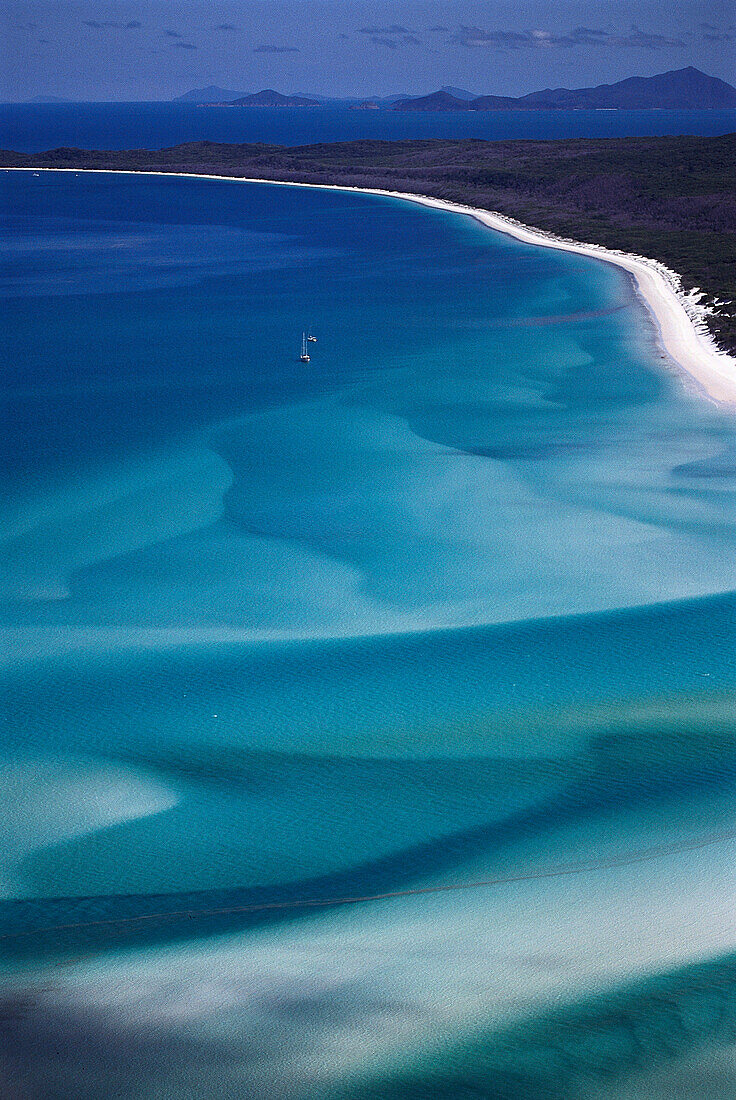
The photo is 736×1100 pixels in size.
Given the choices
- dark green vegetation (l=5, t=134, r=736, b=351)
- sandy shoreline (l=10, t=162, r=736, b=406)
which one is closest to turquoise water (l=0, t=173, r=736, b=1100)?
sandy shoreline (l=10, t=162, r=736, b=406)

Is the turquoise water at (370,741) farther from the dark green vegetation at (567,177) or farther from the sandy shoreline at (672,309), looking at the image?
the dark green vegetation at (567,177)

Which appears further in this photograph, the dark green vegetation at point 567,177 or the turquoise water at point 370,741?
the dark green vegetation at point 567,177

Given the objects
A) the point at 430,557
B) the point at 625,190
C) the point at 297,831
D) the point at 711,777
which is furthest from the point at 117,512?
the point at 625,190

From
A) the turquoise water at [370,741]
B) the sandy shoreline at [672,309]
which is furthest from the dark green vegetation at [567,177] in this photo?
the turquoise water at [370,741]

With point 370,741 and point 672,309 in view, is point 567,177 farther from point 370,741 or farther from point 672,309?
point 370,741

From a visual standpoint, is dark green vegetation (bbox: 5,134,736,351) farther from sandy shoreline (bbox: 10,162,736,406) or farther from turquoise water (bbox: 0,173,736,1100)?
turquoise water (bbox: 0,173,736,1100)

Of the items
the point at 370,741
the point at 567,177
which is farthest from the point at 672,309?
the point at 567,177

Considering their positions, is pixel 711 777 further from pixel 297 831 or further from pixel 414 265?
pixel 414 265
